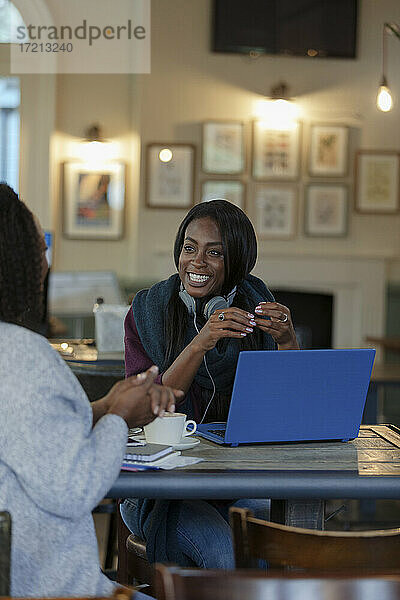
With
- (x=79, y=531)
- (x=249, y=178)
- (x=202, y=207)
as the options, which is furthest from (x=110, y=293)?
(x=79, y=531)

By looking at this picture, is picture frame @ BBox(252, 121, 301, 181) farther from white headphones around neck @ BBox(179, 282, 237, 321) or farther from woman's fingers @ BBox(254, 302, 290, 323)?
woman's fingers @ BBox(254, 302, 290, 323)

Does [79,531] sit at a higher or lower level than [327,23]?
lower

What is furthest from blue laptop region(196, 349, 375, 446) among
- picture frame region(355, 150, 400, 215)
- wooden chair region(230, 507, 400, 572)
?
picture frame region(355, 150, 400, 215)

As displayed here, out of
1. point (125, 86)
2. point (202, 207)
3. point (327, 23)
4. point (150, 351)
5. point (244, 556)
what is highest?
point (327, 23)

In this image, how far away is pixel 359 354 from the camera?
6.42ft

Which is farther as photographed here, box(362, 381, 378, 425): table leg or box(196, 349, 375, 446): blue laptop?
box(362, 381, 378, 425): table leg

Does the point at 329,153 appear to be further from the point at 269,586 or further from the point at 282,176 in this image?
the point at 269,586

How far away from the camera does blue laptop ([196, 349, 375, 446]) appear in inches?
74.2

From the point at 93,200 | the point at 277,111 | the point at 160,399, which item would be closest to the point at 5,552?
the point at 160,399

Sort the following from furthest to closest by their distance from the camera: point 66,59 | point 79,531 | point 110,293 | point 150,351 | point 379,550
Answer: point 66,59, point 110,293, point 150,351, point 79,531, point 379,550

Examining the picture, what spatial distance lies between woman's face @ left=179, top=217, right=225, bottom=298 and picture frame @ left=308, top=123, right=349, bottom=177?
13.7ft

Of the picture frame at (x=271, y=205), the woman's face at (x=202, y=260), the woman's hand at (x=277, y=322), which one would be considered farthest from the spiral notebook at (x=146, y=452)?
the picture frame at (x=271, y=205)

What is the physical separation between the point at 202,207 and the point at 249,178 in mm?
4068

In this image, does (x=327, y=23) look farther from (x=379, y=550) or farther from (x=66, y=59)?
(x=379, y=550)
